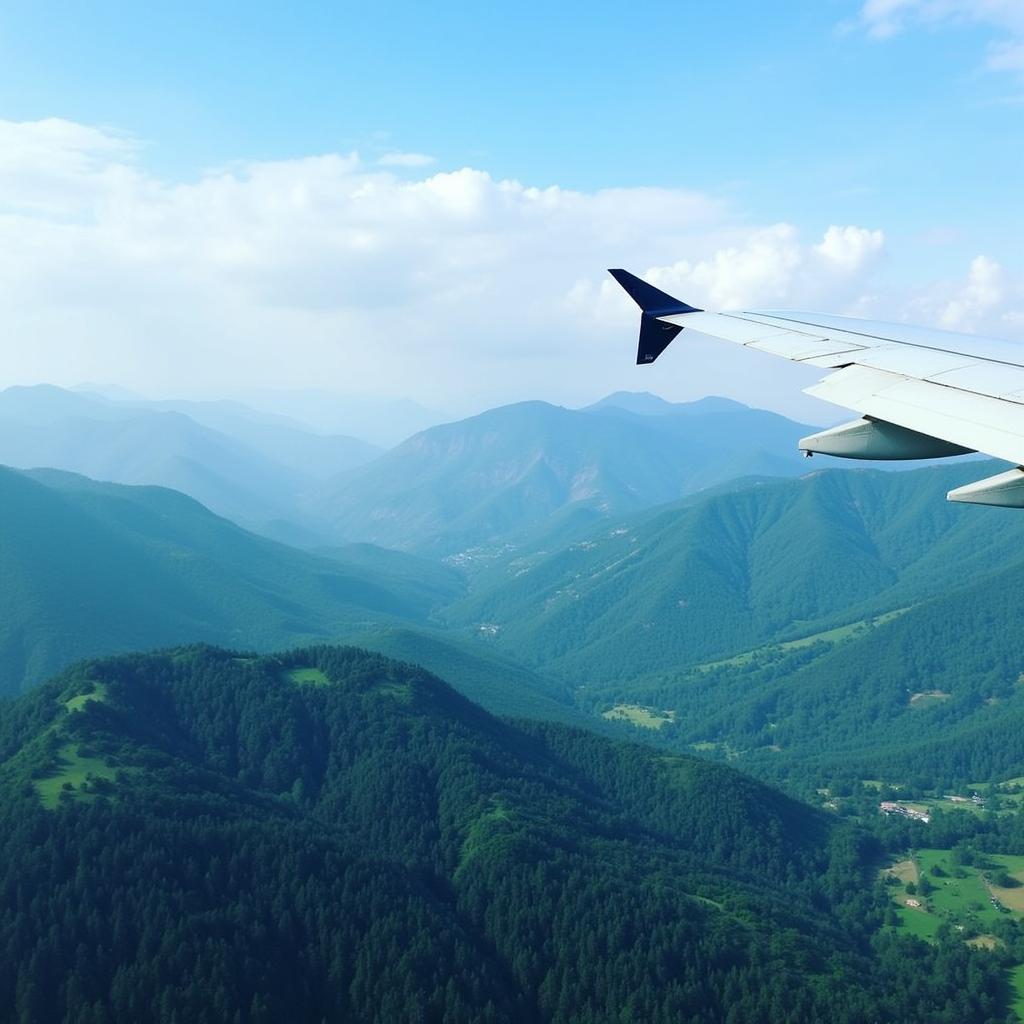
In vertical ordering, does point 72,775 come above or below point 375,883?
above

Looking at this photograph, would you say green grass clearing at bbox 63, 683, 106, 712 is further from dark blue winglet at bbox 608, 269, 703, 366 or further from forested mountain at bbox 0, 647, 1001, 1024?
dark blue winglet at bbox 608, 269, 703, 366

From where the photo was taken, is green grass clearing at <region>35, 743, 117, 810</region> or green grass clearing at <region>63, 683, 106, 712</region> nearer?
green grass clearing at <region>35, 743, 117, 810</region>

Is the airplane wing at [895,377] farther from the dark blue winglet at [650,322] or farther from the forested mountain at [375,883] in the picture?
the forested mountain at [375,883]

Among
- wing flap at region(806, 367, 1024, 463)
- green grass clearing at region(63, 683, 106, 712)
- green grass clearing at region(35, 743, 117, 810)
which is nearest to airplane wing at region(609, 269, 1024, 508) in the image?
wing flap at region(806, 367, 1024, 463)

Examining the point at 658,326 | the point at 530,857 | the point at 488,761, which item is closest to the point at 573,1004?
the point at 530,857

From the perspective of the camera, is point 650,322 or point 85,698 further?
point 85,698

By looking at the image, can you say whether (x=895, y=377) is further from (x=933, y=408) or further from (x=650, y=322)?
(x=650, y=322)

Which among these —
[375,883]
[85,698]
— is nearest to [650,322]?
[375,883]
